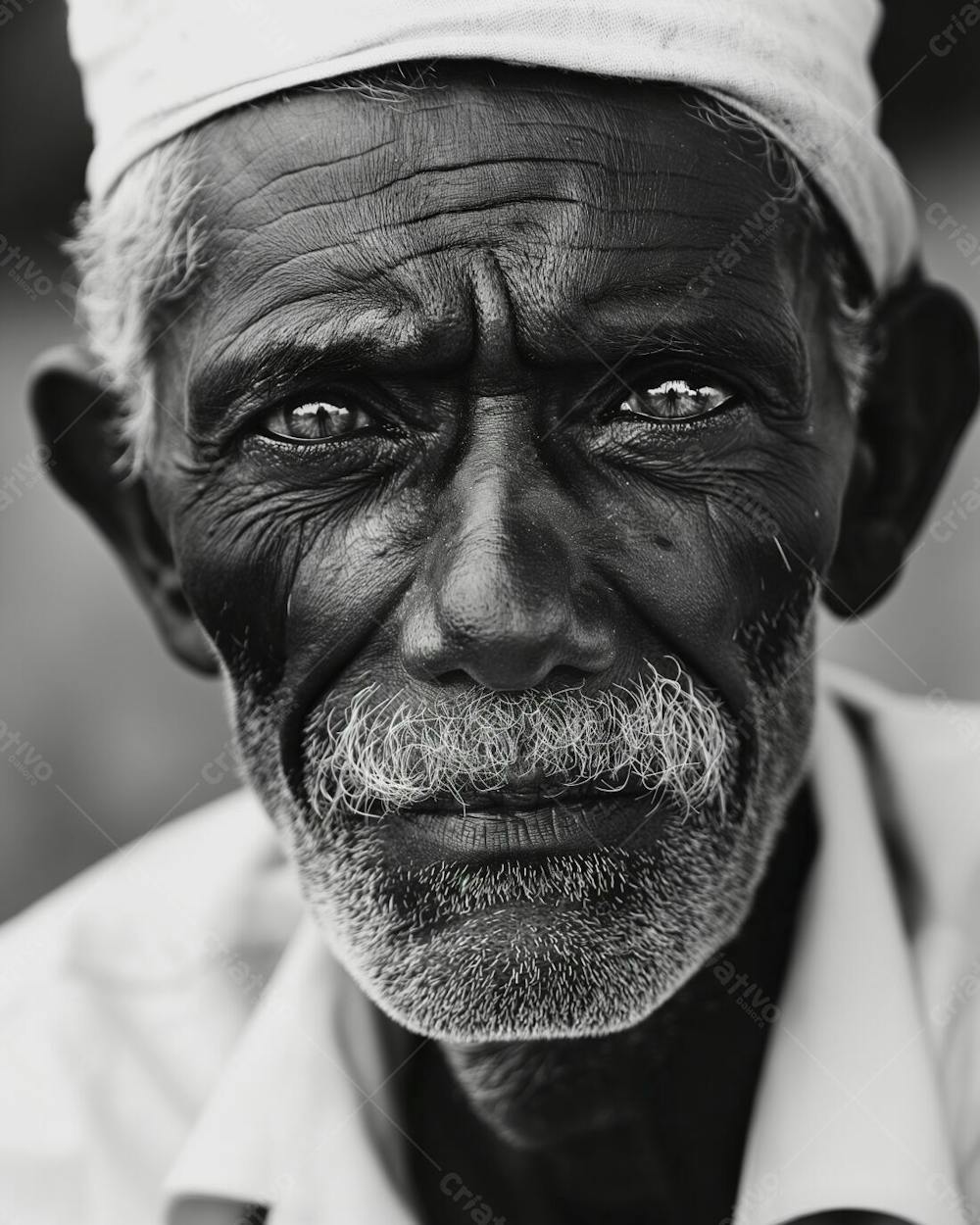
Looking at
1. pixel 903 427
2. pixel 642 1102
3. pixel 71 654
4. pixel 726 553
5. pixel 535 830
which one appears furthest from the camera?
pixel 71 654

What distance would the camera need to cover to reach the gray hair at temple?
6.33ft

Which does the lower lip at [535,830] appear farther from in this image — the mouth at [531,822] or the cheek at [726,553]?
the cheek at [726,553]

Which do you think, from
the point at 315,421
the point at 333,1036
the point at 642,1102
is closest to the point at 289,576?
the point at 315,421

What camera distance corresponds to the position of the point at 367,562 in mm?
1861

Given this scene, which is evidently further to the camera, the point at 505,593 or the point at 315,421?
the point at 315,421

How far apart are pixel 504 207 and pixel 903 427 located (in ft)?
3.10

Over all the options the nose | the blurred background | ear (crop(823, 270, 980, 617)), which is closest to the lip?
the nose

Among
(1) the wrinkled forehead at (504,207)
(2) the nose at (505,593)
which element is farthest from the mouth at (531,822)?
(1) the wrinkled forehead at (504,207)

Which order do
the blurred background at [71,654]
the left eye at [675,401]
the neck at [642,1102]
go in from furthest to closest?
the blurred background at [71,654], the neck at [642,1102], the left eye at [675,401]

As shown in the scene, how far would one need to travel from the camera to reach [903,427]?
241 centimetres

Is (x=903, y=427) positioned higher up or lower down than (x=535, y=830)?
lower down

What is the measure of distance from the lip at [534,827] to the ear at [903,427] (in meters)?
0.71

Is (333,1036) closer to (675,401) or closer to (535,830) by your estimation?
(535,830)

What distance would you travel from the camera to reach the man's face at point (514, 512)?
176 centimetres
